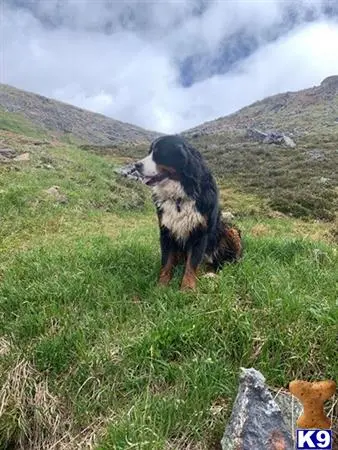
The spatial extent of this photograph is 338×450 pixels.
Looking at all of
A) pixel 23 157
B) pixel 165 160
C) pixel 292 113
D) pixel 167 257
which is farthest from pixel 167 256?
pixel 292 113

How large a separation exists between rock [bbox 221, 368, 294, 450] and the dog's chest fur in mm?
1977

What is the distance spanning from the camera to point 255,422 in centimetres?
299

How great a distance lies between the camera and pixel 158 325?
3900mm

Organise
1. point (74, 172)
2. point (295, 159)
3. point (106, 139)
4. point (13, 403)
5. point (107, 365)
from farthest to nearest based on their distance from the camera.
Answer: point (106, 139) < point (295, 159) < point (74, 172) < point (107, 365) < point (13, 403)

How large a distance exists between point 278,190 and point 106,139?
401 ft

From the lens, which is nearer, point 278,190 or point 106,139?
point 278,190

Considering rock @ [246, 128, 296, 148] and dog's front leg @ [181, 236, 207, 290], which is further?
rock @ [246, 128, 296, 148]

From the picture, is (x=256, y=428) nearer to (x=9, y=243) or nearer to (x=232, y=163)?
(x=9, y=243)

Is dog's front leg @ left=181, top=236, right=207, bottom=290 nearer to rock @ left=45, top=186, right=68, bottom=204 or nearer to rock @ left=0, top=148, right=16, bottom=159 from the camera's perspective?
rock @ left=45, top=186, right=68, bottom=204

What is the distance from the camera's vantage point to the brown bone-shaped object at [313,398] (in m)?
3.10

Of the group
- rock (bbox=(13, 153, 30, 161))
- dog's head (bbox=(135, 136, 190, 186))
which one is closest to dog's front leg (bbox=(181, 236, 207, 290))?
dog's head (bbox=(135, 136, 190, 186))

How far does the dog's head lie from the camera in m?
4.81

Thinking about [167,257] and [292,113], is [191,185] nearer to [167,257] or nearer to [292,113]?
[167,257]

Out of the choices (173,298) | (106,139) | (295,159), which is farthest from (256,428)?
(106,139)
